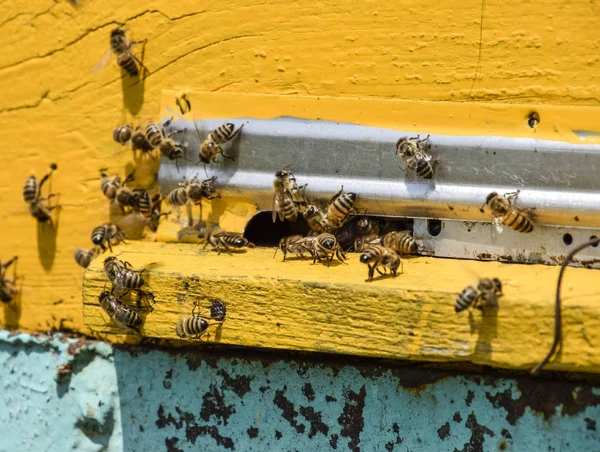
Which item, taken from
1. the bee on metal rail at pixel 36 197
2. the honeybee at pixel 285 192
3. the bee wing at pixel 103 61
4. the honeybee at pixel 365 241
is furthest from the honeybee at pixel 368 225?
the bee on metal rail at pixel 36 197

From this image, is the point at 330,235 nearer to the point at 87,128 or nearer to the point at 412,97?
the point at 412,97

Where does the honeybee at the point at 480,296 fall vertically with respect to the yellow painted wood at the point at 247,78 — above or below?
below

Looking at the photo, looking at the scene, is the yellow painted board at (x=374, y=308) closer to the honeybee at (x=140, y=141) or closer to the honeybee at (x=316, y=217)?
the honeybee at (x=316, y=217)

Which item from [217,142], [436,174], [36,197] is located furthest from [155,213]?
[436,174]

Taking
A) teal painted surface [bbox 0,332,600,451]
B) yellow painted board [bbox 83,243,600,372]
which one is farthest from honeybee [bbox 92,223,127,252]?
yellow painted board [bbox 83,243,600,372]

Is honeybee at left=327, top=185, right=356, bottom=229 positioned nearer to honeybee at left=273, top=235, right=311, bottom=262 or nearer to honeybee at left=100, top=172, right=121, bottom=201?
honeybee at left=273, top=235, right=311, bottom=262

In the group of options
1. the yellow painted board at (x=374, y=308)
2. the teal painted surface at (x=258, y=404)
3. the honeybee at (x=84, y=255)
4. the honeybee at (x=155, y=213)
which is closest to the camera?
the yellow painted board at (x=374, y=308)

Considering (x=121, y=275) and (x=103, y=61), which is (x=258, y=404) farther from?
(x=103, y=61)

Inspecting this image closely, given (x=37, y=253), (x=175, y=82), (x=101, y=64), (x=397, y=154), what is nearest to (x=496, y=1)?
(x=397, y=154)
